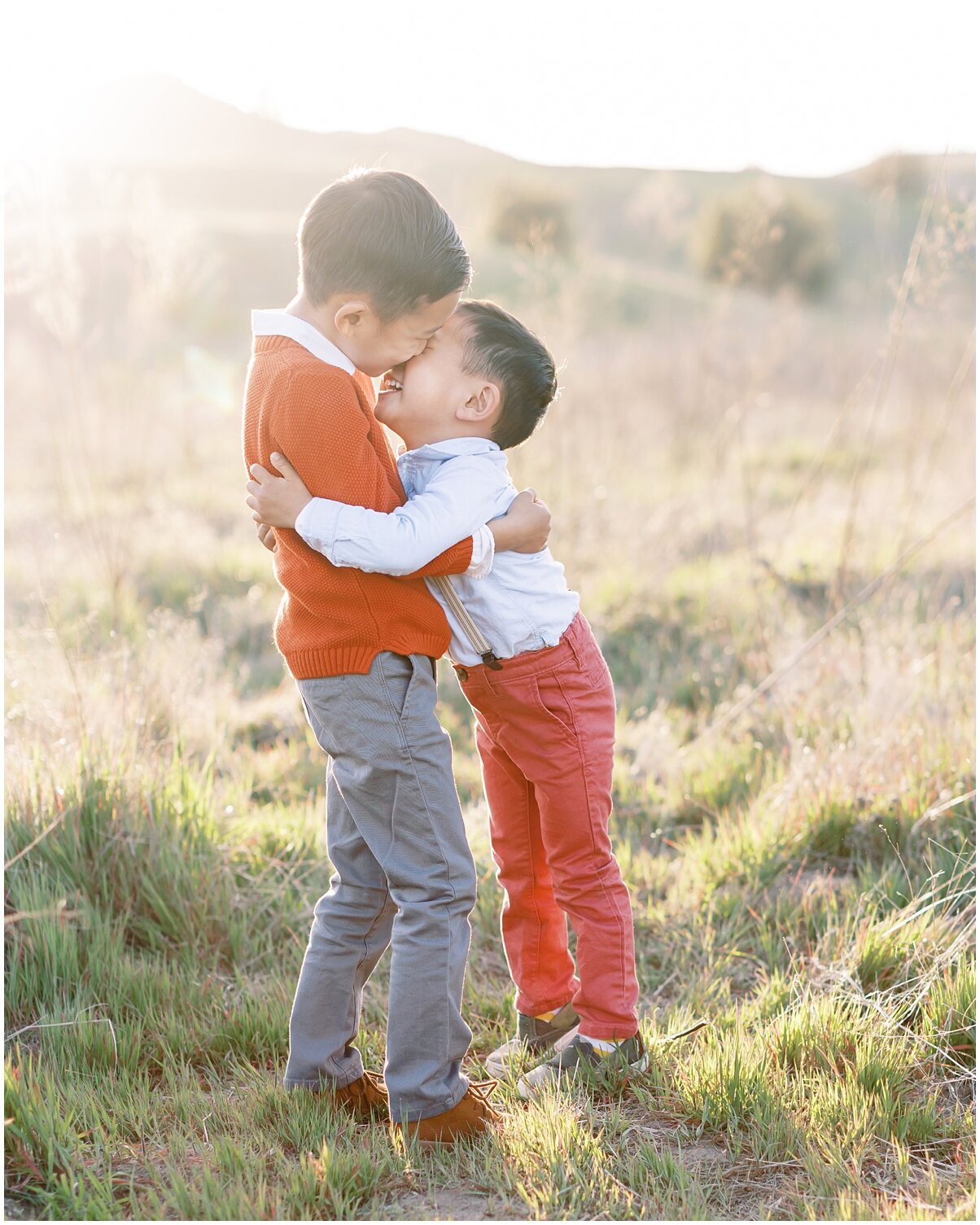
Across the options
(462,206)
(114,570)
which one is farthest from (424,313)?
(462,206)

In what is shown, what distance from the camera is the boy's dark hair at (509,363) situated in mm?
2219

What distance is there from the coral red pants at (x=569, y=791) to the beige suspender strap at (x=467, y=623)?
0.13 feet

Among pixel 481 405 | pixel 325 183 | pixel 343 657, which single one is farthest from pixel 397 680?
pixel 325 183

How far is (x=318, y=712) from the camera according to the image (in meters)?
2.15

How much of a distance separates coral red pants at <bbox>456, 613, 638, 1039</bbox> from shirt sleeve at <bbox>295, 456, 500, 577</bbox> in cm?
38

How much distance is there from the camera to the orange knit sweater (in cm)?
202

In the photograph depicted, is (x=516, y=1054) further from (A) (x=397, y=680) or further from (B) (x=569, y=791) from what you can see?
(A) (x=397, y=680)

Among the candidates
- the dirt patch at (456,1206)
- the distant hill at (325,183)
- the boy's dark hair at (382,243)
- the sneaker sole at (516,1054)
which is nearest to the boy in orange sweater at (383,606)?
the boy's dark hair at (382,243)

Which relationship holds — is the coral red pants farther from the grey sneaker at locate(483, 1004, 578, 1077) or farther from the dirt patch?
the dirt patch

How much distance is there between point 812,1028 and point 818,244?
86.8ft

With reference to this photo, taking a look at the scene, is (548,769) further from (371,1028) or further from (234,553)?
(234,553)

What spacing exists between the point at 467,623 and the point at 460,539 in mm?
246

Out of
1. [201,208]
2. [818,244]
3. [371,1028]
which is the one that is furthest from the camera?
[201,208]

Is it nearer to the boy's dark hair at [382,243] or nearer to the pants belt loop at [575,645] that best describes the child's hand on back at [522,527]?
the pants belt loop at [575,645]
